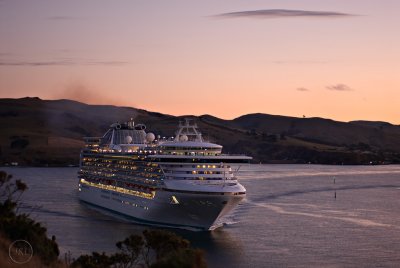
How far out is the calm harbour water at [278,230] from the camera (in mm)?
45750

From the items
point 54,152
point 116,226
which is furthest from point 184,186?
point 54,152

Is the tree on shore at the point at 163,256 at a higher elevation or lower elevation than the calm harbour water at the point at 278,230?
higher

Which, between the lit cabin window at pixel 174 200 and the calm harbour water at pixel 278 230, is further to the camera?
the lit cabin window at pixel 174 200

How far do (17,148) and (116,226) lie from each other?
447 feet

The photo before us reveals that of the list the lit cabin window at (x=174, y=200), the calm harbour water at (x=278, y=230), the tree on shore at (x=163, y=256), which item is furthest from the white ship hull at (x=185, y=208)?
the tree on shore at (x=163, y=256)

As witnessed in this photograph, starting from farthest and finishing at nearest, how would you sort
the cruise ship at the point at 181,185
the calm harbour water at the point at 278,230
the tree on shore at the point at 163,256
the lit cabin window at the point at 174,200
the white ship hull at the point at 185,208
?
the lit cabin window at the point at 174,200, the cruise ship at the point at 181,185, the white ship hull at the point at 185,208, the calm harbour water at the point at 278,230, the tree on shore at the point at 163,256

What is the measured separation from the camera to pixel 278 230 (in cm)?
5669

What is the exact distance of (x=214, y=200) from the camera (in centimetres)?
5084

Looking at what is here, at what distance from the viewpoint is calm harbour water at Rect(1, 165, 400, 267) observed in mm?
45750

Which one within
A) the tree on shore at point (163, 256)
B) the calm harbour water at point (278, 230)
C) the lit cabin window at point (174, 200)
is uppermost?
the lit cabin window at point (174, 200)

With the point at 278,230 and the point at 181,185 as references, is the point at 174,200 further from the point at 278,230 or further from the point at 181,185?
the point at 278,230

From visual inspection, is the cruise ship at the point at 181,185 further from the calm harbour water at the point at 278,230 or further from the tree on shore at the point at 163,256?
the tree on shore at the point at 163,256

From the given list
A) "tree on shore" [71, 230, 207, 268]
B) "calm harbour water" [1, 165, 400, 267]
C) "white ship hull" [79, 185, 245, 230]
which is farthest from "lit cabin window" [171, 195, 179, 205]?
A: "tree on shore" [71, 230, 207, 268]

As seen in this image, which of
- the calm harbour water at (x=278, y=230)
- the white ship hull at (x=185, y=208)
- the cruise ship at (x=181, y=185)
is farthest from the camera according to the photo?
the cruise ship at (x=181, y=185)
